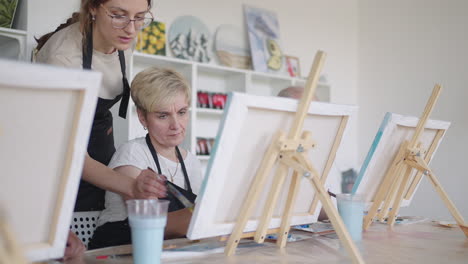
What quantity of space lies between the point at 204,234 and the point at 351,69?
3902 millimetres

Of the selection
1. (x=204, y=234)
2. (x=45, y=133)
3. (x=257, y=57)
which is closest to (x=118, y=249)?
(x=204, y=234)

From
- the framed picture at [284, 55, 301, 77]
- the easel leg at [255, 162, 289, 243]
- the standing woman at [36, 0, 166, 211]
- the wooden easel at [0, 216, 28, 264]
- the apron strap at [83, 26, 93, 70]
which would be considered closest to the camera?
the wooden easel at [0, 216, 28, 264]

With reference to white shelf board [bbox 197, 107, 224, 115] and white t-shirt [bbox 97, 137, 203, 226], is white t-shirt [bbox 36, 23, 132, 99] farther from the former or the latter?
white shelf board [bbox 197, 107, 224, 115]

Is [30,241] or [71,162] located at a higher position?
[71,162]

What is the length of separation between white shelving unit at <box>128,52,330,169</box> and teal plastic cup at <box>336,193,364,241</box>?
1781 mm

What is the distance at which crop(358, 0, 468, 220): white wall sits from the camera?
3.71 meters

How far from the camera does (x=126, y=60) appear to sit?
1.87 m

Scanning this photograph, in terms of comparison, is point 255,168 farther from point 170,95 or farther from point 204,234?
point 170,95

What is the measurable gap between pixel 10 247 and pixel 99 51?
1210 millimetres

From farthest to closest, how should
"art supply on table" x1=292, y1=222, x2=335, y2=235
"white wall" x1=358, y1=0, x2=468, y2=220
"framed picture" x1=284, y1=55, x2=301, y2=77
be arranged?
"framed picture" x1=284, y1=55, x2=301, y2=77 < "white wall" x1=358, y1=0, x2=468, y2=220 < "art supply on table" x1=292, y1=222, x2=335, y2=235

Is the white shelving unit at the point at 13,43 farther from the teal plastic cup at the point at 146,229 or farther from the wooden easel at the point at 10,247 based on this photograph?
the wooden easel at the point at 10,247

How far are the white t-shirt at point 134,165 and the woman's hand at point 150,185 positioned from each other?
0.92ft

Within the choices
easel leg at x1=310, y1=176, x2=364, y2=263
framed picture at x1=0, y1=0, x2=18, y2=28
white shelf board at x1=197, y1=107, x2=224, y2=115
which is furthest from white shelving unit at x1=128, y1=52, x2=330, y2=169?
easel leg at x1=310, y1=176, x2=364, y2=263

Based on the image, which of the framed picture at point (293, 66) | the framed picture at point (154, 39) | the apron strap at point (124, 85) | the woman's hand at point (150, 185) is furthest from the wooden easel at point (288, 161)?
the framed picture at point (293, 66)
